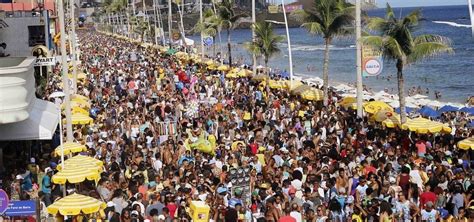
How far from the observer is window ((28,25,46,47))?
148 ft

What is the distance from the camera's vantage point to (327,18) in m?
30.4

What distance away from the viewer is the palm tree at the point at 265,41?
3788 centimetres

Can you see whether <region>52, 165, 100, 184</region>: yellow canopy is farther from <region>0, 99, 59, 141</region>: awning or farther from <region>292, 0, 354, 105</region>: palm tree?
<region>292, 0, 354, 105</region>: palm tree

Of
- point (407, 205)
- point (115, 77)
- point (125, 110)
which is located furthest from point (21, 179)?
point (115, 77)

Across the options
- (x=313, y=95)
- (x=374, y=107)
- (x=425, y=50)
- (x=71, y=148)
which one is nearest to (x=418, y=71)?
(x=313, y=95)

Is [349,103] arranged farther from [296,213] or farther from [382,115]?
[296,213]

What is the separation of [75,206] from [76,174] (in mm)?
2542

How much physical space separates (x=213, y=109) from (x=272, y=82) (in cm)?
864

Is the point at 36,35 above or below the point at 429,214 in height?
above

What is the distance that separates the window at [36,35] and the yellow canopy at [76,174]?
30.6 meters

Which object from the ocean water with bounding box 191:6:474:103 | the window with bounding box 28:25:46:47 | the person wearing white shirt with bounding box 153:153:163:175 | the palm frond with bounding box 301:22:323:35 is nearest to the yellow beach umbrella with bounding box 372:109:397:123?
the palm frond with bounding box 301:22:323:35

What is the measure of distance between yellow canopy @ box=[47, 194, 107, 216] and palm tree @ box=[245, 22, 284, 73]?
25.2 meters

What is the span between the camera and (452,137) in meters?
22.2

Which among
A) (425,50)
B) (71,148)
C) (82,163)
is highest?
(425,50)
